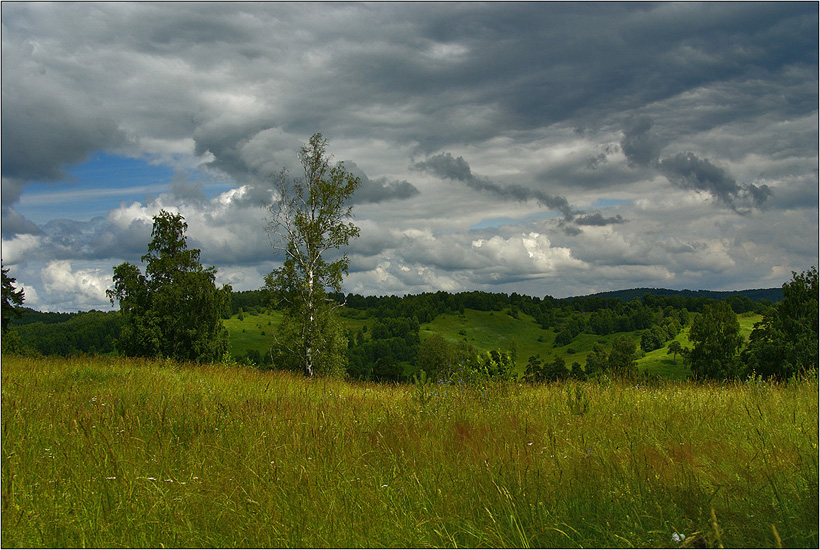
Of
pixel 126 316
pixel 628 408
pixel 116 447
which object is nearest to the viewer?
pixel 116 447

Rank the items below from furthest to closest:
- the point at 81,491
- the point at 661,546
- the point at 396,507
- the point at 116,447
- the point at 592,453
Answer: the point at 116,447
the point at 592,453
the point at 81,491
the point at 396,507
the point at 661,546

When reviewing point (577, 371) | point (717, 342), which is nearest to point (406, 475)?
point (717, 342)

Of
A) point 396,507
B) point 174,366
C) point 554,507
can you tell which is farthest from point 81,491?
point 174,366

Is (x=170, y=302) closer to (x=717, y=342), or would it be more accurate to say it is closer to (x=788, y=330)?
(x=788, y=330)

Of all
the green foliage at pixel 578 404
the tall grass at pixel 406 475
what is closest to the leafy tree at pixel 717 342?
the tall grass at pixel 406 475

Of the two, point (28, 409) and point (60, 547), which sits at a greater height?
point (28, 409)

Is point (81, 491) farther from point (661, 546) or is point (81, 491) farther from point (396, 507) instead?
point (661, 546)

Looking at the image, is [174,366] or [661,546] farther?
A: [174,366]

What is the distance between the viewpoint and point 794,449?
4.72 m

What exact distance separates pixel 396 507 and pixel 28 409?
5.52m

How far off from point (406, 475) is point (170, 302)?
3264 cm

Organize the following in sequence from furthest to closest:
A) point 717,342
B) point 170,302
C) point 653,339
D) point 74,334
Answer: point 653,339, point 74,334, point 717,342, point 170,302

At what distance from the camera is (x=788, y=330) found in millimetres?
44094

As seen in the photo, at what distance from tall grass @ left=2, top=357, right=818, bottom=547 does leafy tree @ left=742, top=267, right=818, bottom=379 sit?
1728 inches
